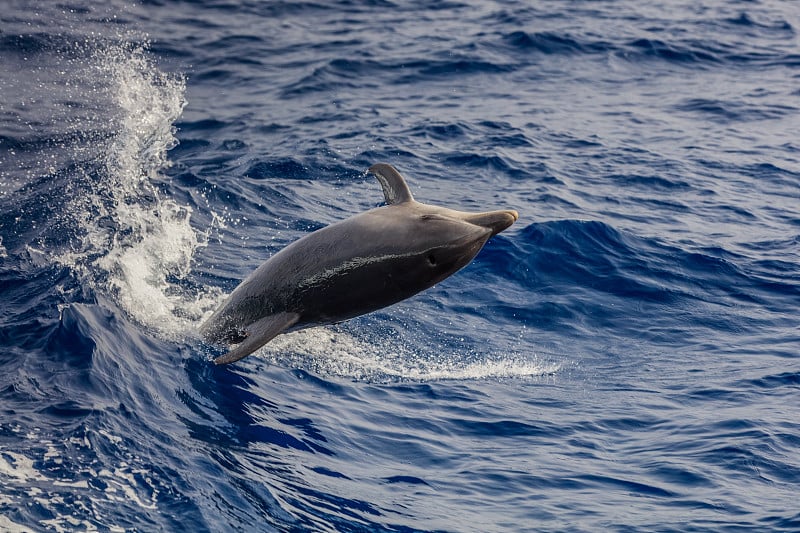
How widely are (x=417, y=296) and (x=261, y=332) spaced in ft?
18.0

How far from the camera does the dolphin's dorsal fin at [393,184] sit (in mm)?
9227

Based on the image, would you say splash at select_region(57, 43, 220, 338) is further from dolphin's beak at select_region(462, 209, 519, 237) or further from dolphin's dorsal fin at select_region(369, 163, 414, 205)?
dolphin's beak at select_region(462, 209, 519, 237)

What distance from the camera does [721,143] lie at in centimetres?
2064

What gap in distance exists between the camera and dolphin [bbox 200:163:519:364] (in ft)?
28.0

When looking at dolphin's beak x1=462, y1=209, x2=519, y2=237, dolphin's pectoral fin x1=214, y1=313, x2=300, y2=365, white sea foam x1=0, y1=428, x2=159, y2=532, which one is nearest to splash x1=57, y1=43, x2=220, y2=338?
dolphin's pectoral fin x1=214, y1=313, x2=300, y2=365

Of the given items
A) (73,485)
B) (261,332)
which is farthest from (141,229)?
(73,485)

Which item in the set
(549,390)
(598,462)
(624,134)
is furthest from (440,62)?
(598,462)

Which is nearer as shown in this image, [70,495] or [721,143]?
[70,495]

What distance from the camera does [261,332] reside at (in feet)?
29.2

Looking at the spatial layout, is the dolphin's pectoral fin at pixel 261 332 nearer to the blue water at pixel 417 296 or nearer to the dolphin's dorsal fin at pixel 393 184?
the blue water at pixel 417 296

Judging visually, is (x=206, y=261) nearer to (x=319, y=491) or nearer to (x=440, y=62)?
(x=319, y=491)

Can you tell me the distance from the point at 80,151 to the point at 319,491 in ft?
32.9

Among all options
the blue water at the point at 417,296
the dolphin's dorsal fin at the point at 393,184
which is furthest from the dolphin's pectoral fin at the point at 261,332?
the dolphin's dorsal fin at the point at 393,184

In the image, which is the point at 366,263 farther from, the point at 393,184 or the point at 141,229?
the point at 141,229
